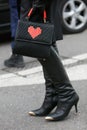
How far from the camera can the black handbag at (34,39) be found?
3.94m

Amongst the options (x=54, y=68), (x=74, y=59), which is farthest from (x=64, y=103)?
(x=74, y=59)

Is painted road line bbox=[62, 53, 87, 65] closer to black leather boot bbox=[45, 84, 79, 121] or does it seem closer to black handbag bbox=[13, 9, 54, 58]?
black leather boot bbox=[45, 84, 79, 121]

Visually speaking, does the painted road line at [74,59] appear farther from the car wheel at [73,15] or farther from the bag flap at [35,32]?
the bag flap at [35,32]

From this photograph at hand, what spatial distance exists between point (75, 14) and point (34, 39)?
4.27 m

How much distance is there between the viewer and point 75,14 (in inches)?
320

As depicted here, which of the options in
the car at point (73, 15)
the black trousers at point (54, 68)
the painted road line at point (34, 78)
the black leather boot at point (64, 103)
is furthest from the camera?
the car at point (73, 15)

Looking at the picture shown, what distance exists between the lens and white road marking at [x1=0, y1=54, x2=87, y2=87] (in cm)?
567

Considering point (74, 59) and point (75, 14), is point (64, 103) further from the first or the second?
point (75, 14)

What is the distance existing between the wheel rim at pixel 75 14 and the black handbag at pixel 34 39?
410 cm

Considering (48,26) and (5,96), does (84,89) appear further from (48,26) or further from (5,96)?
(48,26)

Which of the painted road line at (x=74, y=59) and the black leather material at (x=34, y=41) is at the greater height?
the black leather material at (x=34, y=41)

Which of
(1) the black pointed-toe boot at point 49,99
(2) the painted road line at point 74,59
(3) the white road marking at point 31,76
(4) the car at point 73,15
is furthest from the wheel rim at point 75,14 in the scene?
(1) the black pointed-toe boot at point 49,99

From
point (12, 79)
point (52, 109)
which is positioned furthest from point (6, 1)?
point (52, 109)

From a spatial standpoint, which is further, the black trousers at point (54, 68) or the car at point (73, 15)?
the car at point (73, 15)
